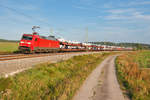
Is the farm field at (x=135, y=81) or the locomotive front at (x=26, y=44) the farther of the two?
the locomotive front at (x=26, y=44)

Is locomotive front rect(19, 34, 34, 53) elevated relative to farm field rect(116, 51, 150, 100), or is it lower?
elevated

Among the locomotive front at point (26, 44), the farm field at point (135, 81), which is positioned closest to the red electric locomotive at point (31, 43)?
the locomotive front at point (26, 44)

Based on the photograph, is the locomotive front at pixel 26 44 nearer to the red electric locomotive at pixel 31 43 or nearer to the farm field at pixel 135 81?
the red electric locomotive at pixel 31 43

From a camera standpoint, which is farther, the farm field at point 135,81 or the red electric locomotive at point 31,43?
the red electric locomotive at point 31,43

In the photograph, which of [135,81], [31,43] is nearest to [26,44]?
[31,43]

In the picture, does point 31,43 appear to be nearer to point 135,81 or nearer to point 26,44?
point 26,44

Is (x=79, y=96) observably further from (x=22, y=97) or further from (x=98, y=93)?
(x=22, y=97)

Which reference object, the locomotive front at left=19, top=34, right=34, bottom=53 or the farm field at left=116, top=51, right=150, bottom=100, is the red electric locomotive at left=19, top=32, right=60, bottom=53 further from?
the farm field at left=116, top=51, right=150, bottom=100

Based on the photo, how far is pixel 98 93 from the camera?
10.2 metres

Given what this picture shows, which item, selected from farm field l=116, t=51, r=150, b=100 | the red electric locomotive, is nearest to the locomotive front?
the red electric locomotive

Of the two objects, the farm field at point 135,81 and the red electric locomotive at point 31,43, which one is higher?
the red electric locomotive at point 31,43

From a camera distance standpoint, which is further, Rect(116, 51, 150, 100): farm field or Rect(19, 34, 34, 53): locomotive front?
Rect(19, 34, 34, 53): locomotive front

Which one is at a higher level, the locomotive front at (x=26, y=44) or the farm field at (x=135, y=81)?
the locomotive front at (x=26, y=44)

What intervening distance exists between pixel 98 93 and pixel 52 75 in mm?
4664
